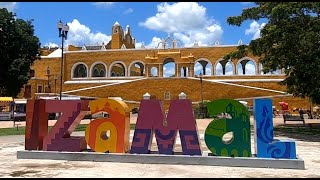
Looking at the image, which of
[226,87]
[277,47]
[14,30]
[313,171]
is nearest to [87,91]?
[14,30]

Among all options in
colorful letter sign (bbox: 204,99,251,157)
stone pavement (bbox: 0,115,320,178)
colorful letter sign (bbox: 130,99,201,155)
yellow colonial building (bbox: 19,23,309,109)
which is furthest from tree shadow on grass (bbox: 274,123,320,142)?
yellow colonial building (bbox: 19,23,309,109)

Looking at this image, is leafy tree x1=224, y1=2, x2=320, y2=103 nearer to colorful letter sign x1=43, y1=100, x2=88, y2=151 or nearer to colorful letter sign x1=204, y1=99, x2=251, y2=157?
colorful letter sign x1=204, y1=99, x2=251, y2=157

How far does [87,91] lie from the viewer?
54250 millimetres

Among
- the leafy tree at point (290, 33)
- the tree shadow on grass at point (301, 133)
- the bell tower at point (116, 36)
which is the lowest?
the tree shadow on grass at point (301, 133)

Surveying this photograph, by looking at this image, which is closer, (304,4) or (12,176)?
(12,176)

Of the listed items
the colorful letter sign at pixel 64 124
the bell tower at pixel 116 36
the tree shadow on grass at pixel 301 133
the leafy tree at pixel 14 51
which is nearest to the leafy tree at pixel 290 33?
the tree shadow on grass at pixel 301 133

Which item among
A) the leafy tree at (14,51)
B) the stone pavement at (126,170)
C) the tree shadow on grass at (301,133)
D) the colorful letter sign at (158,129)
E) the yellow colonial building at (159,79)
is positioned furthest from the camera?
the yellow colonial building at (159,79)

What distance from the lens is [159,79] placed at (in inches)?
2048

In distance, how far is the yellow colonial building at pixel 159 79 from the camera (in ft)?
165

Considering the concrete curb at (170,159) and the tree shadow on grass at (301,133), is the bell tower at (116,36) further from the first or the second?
the concrete curb at (170,159)

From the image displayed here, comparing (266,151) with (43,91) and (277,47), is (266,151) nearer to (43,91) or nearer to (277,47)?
(277,47)

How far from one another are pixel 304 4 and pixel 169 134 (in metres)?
10.9

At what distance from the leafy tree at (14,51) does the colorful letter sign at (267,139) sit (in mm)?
34760

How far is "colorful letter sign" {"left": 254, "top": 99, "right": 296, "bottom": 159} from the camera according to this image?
943 centimetres
